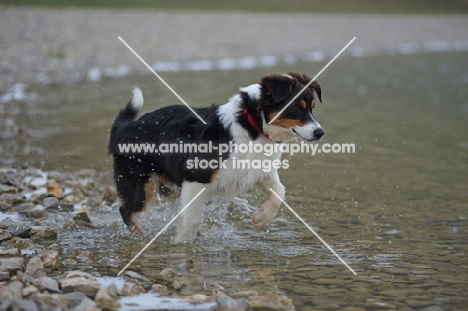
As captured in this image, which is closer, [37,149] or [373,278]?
[373,278]

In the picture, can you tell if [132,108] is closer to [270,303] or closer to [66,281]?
[66,281]

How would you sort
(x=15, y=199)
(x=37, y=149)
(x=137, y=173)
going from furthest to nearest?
1. (x=37, y=149)
2. (x=15, y=199)
3. (x=137, y=173)

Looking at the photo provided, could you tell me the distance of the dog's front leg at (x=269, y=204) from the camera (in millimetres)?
6227

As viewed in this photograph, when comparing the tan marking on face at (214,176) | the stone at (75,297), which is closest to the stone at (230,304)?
the stone at (75,297)

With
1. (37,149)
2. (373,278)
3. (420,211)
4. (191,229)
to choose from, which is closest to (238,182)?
(191,229)

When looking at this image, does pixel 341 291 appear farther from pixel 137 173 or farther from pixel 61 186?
pixel 61 186

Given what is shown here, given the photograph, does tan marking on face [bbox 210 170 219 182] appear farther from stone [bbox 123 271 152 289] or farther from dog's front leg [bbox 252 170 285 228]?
stone [bbox 123 271 152 289]

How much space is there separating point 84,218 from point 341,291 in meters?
2.90

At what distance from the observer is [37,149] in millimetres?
9969

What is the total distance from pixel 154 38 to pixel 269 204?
21746 millimetres

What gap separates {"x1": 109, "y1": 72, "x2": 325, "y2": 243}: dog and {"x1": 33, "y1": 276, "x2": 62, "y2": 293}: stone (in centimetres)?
180

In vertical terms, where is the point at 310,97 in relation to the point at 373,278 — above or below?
above

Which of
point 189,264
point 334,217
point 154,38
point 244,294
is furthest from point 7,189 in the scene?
point 154,38

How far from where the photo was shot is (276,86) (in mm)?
5957
